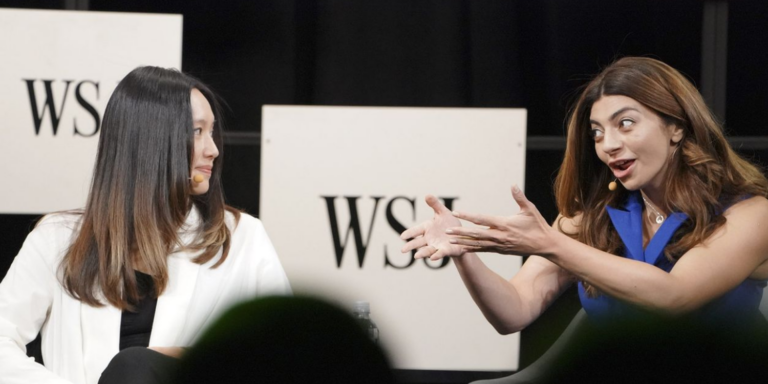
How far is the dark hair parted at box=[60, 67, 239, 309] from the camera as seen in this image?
2.07m

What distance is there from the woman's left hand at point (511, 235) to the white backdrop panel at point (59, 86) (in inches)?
54.2

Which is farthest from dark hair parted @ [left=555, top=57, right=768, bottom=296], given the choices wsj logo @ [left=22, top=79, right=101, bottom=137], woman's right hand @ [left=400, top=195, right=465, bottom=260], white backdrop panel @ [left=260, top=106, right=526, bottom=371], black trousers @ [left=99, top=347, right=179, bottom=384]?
wsj logo @ [left=22, top=79, right=101, bottom=137]

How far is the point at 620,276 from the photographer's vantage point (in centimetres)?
185

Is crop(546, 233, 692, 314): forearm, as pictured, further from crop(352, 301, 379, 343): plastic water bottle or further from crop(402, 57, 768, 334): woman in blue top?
crop(352, 301, 379, 343): plastic water bottle

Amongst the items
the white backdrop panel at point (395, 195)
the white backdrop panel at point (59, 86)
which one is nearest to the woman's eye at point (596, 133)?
the white backdrop panel at point (395, 195)

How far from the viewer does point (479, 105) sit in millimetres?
2824

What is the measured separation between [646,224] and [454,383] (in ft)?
3.18

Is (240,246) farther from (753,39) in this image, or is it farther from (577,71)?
(753,39)

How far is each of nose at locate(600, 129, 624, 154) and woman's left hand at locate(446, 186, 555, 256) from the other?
419 mm

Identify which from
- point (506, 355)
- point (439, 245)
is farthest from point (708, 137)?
point (506, 355)

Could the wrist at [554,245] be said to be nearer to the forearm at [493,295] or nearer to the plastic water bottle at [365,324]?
the forearm at [493,295]

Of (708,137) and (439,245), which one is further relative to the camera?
(708,137)

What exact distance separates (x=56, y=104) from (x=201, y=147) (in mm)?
806

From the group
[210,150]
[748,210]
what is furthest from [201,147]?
[748,210]
